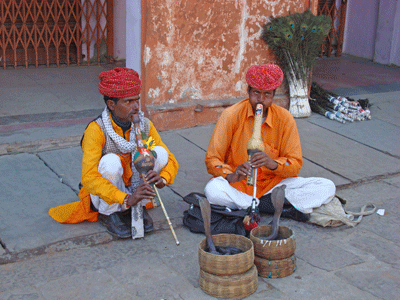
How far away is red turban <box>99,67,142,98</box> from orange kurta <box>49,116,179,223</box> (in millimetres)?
243

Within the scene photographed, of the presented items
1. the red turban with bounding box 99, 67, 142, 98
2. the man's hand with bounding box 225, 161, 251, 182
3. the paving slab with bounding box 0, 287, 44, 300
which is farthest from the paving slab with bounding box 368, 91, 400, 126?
the paving slab with bounding box 0, 287, 44, 300

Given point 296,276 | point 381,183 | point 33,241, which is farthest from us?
point 381,183

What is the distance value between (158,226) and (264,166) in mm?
815

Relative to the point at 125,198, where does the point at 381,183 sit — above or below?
below

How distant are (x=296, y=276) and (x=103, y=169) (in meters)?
1.30

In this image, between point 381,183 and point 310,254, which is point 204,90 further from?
point 310,254

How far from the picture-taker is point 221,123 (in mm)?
3377

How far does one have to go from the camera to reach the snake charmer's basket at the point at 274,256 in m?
2.73

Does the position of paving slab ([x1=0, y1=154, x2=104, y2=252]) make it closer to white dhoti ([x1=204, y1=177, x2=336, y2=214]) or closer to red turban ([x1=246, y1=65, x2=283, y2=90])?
white dhoti ([x1=204, y1=177, x2=336, y2=214])

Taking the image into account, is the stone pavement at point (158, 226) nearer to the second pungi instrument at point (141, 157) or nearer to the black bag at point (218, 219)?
the black bag at point (218, 219)

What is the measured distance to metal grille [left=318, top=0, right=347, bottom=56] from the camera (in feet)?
28.9

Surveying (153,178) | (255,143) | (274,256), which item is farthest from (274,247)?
(153,178)

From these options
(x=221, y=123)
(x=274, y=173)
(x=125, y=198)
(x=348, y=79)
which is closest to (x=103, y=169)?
(x=125, y=198)

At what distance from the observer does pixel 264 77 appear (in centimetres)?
311
